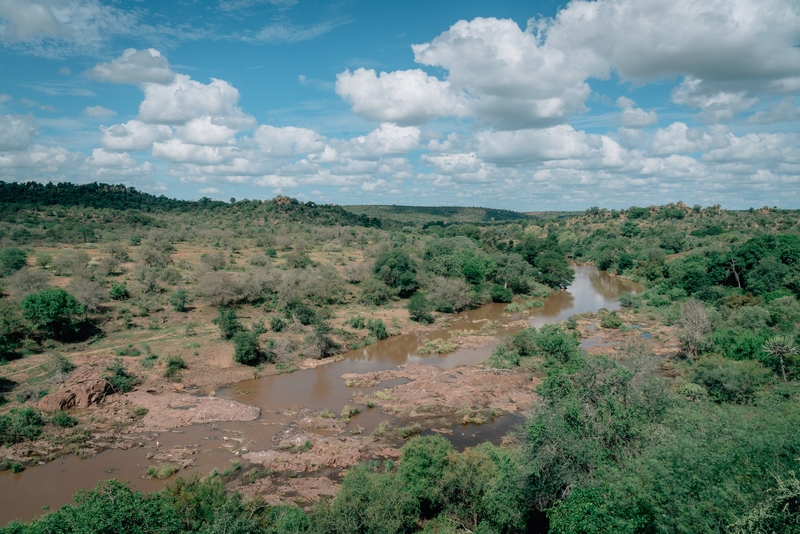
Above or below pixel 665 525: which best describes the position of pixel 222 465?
below

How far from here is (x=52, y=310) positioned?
86.5 ft

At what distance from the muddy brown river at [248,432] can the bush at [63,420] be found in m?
2.54

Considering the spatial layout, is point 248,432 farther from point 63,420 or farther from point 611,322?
point 611,322

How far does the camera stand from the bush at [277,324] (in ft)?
104

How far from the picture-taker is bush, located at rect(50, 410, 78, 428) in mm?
19281

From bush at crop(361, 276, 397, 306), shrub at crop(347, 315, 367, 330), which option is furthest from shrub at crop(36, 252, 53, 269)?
bush at crop(361, 276, 397, 306)

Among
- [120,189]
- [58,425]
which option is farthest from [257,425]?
[120,189]

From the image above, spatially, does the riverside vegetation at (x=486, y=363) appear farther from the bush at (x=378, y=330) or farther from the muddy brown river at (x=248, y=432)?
the muddy brown river at (x=248, y=432)

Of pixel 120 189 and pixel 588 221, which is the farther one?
pixel 588 221

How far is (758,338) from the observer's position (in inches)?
902

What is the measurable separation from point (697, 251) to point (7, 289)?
70.7 m

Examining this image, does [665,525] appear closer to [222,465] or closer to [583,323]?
[222,465]

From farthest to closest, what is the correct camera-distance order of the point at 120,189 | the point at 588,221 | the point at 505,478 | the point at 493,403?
1. the point at 588,221
2. the point at 120,189
3. the point at 493,403
4. the point at 505,478

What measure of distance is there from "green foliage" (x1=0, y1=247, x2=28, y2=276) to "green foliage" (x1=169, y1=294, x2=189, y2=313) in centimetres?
1406
